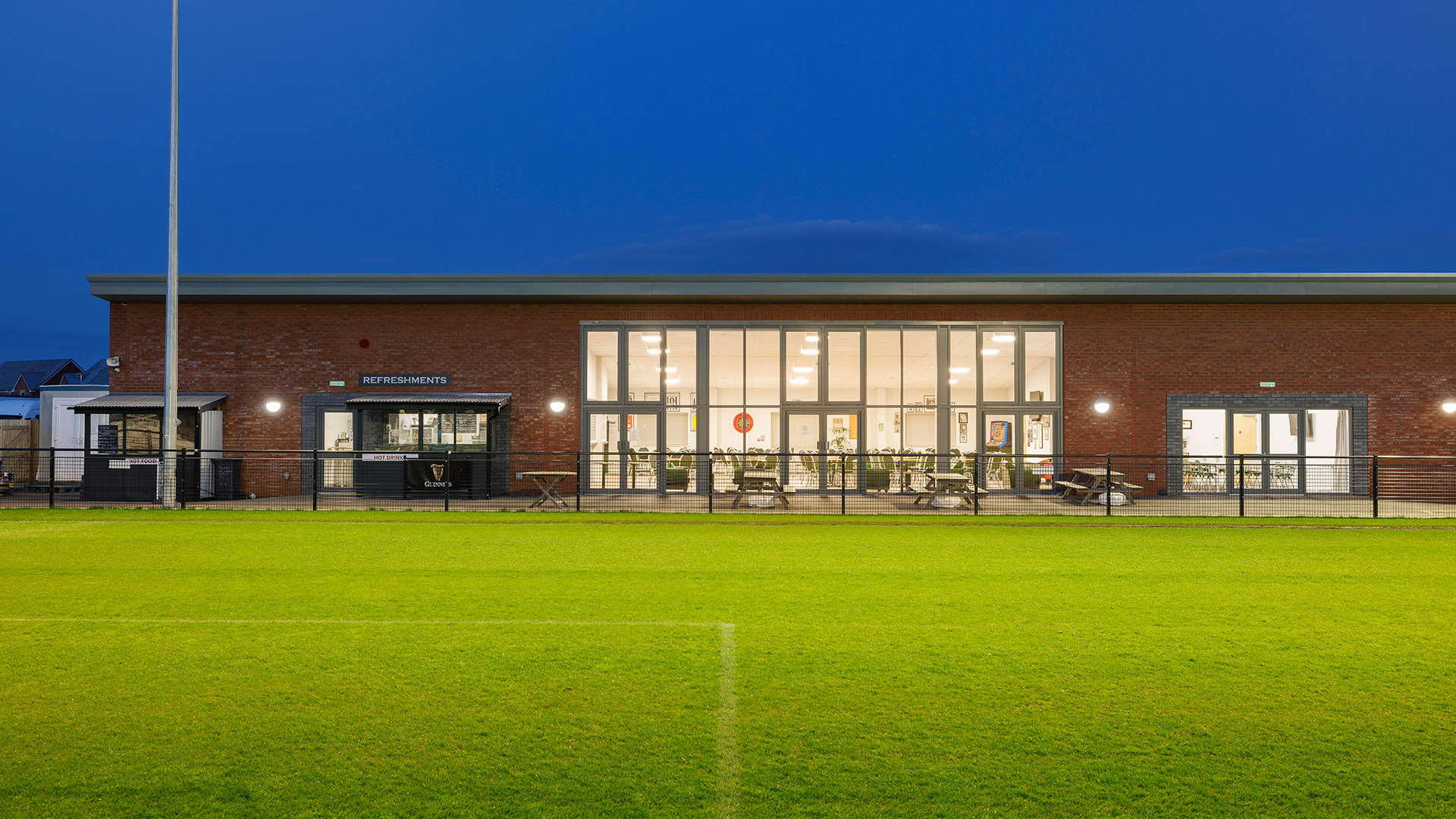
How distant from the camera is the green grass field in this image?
3387 mm

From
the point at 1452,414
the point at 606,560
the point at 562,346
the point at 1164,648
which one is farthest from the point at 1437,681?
the point at 1452,414

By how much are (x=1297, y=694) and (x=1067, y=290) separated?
16.8 meters

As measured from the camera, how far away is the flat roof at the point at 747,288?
19.7m

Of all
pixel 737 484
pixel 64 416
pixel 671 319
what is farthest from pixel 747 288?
pixel 64 416

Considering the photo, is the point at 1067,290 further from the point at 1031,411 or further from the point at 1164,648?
the point at 1164,648

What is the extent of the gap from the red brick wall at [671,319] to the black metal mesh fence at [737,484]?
112 centimetres

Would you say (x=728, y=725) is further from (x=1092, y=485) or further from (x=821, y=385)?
(x=821, y=385)

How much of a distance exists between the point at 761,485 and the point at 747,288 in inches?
236

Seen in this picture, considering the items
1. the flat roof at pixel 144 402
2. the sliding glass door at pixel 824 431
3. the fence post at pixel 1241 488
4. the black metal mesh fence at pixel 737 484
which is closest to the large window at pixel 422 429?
the black metal mesh fence at pixel 737 484

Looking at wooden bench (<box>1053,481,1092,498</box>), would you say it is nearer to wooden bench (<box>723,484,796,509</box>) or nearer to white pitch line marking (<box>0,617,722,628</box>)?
wooden bench (<box>723,484,796,509</box>)

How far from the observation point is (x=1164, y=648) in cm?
548

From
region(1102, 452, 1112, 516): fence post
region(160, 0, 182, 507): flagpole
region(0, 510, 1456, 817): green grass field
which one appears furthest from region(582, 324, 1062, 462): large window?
region(0, 510, 1456, 817): green grass field

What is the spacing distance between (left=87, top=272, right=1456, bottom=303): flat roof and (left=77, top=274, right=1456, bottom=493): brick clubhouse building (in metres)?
0.06

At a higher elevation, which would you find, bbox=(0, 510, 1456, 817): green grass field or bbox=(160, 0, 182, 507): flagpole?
Result: bbox=(160, 0, 182, 507): flagpole
